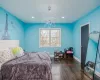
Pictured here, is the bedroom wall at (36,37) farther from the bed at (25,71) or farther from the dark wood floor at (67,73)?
the bed at (25,71)

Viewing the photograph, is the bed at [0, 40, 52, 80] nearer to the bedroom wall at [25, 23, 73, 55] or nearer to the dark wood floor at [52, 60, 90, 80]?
the dark wood floor at [52, 60, 90, 80]

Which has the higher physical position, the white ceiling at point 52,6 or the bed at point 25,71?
the white ceiling at point 52,6

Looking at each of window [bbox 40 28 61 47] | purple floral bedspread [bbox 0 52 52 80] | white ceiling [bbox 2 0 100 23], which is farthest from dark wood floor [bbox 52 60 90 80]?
window [bbox 40 28 61 47]

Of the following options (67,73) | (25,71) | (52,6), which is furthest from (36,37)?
(25,71)

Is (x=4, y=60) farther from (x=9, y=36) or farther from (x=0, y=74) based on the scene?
(x=9, y=36)

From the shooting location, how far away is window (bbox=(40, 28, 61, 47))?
8.60 meters

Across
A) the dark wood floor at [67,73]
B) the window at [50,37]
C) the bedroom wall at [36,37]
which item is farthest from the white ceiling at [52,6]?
the window at [50,37]

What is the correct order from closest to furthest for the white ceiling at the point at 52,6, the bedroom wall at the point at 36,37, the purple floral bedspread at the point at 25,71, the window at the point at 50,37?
the purple floral bedspread at the point at 25,71 → the white ceiling at the point at 52,6 → the bedroom wall at the point at 36,37 → the window at the point at 50,37

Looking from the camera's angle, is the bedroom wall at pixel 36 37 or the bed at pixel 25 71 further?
the bedroom wall at pixel 36 37

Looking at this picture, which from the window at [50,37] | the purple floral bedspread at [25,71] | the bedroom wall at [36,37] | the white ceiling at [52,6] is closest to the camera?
the purple floral bedspread at [25,71]

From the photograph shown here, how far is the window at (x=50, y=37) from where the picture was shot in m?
8.60

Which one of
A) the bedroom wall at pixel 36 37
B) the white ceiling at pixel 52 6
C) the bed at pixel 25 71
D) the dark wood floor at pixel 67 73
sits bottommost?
the dark wood floor at pixel 67 73

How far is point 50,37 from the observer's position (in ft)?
28.6

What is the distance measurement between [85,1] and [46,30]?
5.06 m
